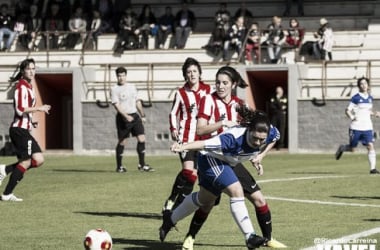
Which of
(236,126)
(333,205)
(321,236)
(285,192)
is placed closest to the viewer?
(236,126)

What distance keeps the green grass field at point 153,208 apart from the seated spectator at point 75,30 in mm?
12510

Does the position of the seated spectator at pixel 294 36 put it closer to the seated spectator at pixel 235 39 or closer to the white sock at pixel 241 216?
the seated spectator at pixel 235 39

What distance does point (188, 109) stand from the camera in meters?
15.4

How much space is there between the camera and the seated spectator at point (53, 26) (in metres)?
38.4

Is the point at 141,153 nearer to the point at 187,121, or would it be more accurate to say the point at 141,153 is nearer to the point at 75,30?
the point at 187,121

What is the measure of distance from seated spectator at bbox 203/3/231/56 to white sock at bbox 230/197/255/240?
25120mm

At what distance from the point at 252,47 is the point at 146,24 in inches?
174

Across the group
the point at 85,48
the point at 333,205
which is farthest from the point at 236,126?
the point at 85,48

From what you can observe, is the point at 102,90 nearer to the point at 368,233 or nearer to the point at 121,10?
the point at 121,10

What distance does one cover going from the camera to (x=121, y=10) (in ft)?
130

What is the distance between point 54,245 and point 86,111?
904 inches

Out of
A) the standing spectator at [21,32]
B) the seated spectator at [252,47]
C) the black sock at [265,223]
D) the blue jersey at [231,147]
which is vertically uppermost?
the standing spectator at [21,32]

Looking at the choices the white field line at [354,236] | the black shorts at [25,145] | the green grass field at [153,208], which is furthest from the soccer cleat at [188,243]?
the black shorts at [25,145]

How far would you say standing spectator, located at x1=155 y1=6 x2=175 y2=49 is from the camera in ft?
124
